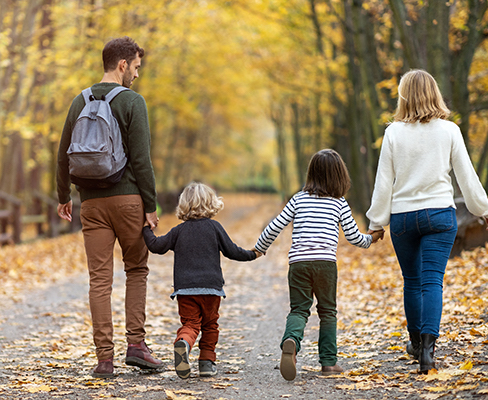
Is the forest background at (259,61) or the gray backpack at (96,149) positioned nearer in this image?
the gray backpack at (96,149)

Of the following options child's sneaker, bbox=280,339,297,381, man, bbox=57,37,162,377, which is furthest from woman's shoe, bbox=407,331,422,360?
man, bbox=57,37,162,377

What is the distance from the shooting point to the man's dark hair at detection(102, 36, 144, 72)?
407cm

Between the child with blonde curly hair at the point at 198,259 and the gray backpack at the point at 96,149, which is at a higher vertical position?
the gray backpack at the point at 96,149

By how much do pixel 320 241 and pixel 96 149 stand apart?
5.36 feet

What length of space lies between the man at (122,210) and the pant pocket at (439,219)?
1.88 m

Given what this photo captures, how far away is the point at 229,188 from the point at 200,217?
197ft

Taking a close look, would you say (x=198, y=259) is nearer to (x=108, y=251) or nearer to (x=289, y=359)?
(x=108, y=251)

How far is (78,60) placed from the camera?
17.9m

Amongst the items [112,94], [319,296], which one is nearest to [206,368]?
[319,296]

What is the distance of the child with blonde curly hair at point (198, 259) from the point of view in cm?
399

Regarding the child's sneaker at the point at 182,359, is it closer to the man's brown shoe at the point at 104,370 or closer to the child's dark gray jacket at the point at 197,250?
the child's dark gray jacket at the point at 197,250

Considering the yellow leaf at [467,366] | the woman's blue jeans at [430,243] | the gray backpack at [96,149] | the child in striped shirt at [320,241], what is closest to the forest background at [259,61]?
the child in striped shirt at [320,241]

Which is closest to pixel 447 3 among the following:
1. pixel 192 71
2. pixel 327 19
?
pixel 327 19

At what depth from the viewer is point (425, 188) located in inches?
149
